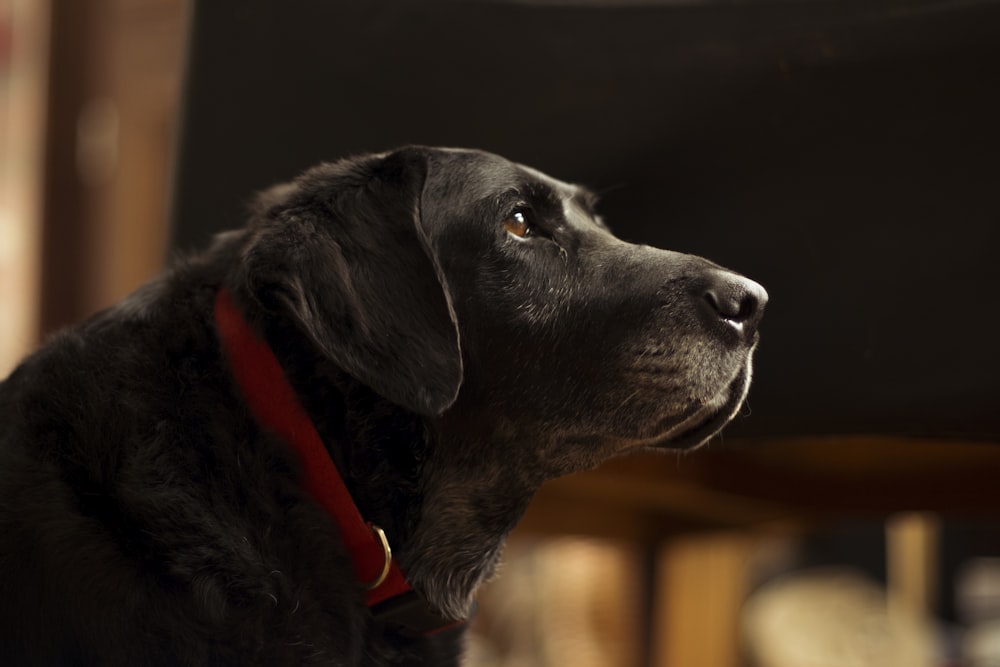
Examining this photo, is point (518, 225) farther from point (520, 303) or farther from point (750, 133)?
point (750, 133)

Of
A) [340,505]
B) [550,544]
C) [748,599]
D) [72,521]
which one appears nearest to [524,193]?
[340,505]

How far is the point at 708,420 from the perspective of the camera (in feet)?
3.88

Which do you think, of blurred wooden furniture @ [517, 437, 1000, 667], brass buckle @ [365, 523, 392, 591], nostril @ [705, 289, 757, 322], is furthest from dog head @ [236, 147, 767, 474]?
blurred wooden furniture @ [517, 437, 1000, 667]

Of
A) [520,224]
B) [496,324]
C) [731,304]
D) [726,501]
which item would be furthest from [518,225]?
[726,501]

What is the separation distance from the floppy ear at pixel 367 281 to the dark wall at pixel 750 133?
1.23ft

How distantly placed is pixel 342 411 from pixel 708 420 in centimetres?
41

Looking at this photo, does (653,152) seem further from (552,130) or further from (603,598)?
(603,598)

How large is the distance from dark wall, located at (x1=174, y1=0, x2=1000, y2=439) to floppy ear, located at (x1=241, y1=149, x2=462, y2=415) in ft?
1.23

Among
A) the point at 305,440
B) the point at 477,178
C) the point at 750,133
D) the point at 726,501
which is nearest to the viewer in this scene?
the point at 305,440

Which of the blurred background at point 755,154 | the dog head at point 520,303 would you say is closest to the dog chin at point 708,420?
the dog head at point 520,303

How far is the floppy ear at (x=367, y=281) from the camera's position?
102 centimetres

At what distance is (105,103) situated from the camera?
2.77 meters

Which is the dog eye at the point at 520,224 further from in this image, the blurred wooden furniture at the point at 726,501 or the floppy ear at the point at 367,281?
the blurred wooden furniture at the point at 726,501

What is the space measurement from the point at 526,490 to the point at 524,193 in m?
0.34
